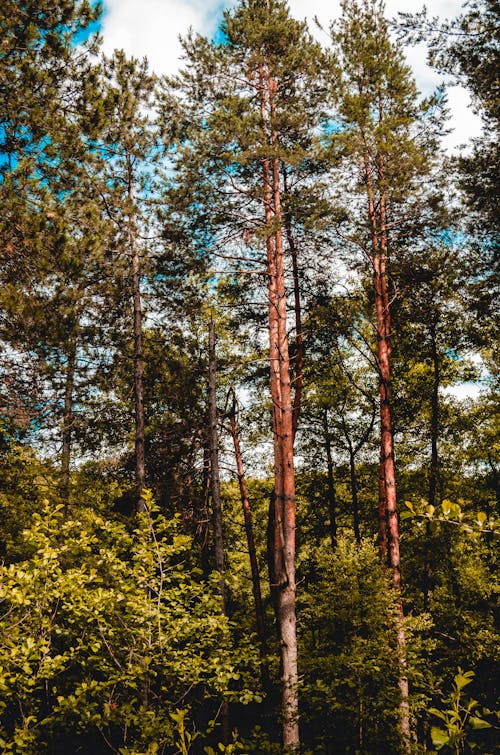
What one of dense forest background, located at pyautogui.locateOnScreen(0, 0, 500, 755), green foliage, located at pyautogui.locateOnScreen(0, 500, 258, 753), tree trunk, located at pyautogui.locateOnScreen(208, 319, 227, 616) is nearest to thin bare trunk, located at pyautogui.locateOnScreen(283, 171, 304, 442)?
dense forest background, located at pyautogui.locateOnScreen(0, 0, 500, 755)

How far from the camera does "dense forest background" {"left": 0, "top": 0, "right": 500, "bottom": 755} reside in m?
5.67

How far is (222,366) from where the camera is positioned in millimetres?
10984

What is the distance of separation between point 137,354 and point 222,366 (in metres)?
2.61

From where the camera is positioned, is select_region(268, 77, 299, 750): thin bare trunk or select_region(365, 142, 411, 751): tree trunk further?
select_region(365, 142, 411, 751): tree trunk

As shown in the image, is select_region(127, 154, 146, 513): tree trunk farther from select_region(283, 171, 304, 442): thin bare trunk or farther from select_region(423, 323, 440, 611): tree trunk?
select_region(423, 323, 440, 611): tree trunk

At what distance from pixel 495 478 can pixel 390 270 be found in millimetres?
9904

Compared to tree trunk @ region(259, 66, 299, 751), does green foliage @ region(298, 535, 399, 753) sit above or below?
below

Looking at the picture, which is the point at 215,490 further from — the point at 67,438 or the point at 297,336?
the point at 297,336

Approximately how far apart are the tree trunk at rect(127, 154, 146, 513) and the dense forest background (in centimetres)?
7

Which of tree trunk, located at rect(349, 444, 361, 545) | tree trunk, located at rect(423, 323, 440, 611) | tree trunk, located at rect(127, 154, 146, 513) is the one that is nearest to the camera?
tree trunk, located at rect(127, 154, 146, 513)

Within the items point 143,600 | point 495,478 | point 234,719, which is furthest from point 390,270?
point 234,719

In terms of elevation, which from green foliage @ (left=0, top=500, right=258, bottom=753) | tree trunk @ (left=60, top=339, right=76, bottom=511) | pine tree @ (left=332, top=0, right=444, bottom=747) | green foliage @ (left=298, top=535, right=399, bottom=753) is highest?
pine tree @ (left=332, top=0, right=444, bottom=747)

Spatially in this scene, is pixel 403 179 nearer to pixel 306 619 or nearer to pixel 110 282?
pixel 110 282

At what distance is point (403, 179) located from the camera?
31.3ft
